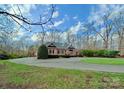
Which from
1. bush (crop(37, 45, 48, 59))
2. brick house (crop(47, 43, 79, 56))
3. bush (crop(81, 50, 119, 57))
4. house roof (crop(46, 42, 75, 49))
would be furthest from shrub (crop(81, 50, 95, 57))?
bush (crop(37, 45, 48, 59))

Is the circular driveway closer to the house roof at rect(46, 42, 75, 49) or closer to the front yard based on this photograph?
the front yard

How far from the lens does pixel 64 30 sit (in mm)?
8453

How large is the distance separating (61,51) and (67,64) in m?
0.79

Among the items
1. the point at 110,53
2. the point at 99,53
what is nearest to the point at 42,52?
the point at 99,53

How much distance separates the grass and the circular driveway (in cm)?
53

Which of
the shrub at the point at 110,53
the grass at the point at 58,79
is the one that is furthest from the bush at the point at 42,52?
the shrub at the point at 110,53

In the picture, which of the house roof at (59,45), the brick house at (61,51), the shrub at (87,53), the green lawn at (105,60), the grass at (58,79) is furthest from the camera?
the green lawn at (105,60)

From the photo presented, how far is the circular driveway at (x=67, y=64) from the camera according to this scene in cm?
916

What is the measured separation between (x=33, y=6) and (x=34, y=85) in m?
1.92

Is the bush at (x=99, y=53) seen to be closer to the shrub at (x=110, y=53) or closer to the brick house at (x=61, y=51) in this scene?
the shrub at (x=110, y=53)

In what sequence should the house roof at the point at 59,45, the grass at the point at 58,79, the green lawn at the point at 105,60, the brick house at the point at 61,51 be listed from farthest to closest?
the green lawn at the point at 105,60, the brick house at the point at 61,51, the house roof at the point at 59,45, the grass at the point at 58,79

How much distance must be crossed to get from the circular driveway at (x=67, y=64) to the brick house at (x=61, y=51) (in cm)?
19

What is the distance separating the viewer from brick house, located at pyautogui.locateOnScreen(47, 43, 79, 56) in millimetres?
8867

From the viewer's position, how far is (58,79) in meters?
7.92
